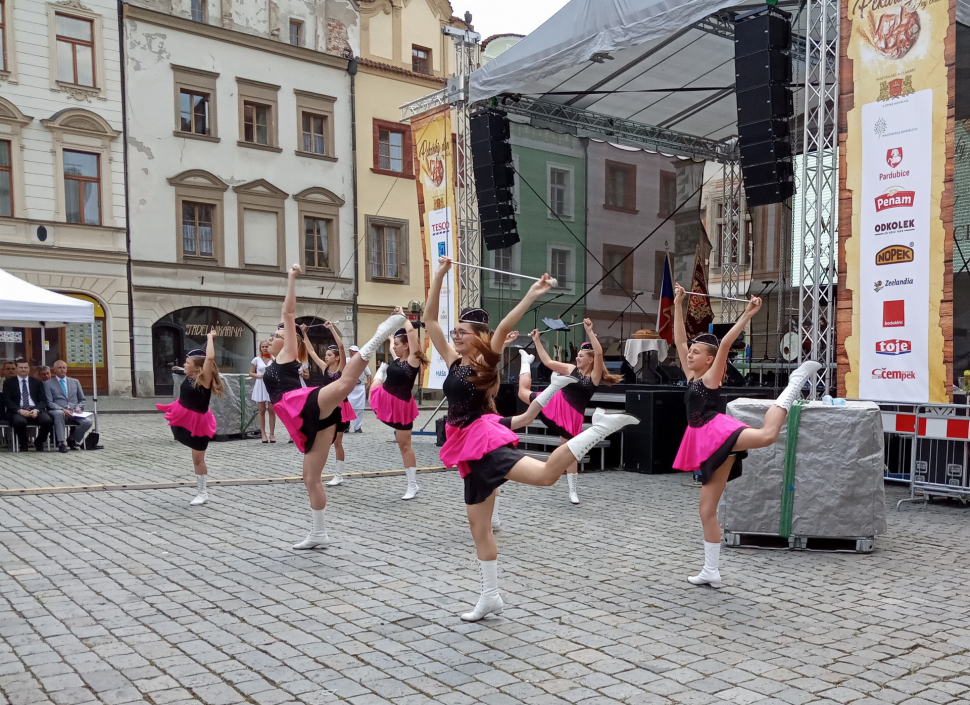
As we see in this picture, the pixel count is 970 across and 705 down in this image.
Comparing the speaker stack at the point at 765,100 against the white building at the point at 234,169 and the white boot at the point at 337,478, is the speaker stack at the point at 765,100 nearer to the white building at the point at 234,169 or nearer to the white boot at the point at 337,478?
the white boot at the point at 337,478

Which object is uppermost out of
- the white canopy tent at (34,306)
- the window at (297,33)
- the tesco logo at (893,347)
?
the window at (297,33)

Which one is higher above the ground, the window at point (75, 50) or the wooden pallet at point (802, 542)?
the window at point (75, 50)

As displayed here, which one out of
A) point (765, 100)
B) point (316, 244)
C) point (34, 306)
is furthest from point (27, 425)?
point (316, 244)

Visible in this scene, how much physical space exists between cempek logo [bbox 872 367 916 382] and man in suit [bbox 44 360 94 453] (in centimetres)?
1202

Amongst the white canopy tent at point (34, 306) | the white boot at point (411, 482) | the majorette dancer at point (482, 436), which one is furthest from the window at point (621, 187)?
the majorette dancer at point (482, 436)

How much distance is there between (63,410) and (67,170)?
43.9ft

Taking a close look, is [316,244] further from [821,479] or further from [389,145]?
[821,479]

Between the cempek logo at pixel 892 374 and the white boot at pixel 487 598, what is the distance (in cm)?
602

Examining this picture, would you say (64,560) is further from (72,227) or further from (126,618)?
(72,227)

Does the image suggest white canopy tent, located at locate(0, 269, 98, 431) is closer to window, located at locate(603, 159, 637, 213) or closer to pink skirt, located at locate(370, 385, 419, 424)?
pink skirt, located at locate(370, 385, 419, 424)

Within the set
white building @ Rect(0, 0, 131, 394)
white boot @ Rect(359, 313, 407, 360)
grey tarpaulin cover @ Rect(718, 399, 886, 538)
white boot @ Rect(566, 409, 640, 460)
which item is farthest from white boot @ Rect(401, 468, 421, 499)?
white building @ Rect(0, 0, 131, 394)

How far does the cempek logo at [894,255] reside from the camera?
845 centimetres

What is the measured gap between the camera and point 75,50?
23375 millimetres

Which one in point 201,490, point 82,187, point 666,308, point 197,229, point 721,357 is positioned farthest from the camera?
Answer: point 197,229
